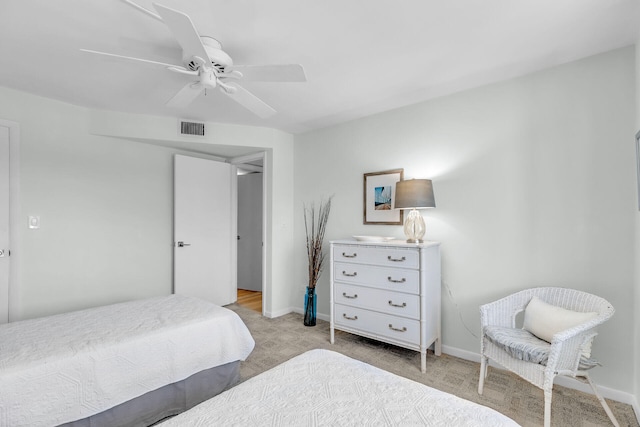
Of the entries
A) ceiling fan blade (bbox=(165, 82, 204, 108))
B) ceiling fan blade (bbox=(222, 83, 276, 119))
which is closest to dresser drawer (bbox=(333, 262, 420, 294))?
ceiling fan blade (bbox=(222, 83, 276, 119))

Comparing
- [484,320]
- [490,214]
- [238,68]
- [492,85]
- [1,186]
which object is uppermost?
[492,85]

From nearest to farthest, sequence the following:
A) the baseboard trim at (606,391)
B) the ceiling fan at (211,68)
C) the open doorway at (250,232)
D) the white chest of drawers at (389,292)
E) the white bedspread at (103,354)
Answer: the white bedspread at (103,354)
the ceiling fan at (211,68)
the baseboard trim at (606,391)
the white chest of drawers at (389,292)
the open doorway at (250,232)

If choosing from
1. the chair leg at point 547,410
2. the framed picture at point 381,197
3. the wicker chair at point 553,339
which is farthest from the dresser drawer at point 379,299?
the chair leg at point 547,410

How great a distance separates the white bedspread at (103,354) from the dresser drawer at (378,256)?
46.0 inches

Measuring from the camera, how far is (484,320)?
2.20m

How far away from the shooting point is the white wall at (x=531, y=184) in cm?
212

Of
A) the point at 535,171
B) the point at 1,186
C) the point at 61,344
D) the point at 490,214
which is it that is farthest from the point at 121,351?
the point at 535,171

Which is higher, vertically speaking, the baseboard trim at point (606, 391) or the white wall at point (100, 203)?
the white wall at point (100, 203)

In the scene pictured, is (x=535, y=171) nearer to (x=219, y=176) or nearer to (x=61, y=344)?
(x=61, y=344)

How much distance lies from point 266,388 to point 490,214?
2.28 meters

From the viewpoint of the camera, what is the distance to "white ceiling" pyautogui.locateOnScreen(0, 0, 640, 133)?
1.70 m

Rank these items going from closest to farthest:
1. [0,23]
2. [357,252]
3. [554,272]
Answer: [0,23], [554,272], [357,252]

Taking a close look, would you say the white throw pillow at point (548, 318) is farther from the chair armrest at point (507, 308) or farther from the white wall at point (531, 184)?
the white wall at point (531, 184)

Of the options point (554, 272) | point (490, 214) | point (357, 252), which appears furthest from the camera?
point (357, 252)
